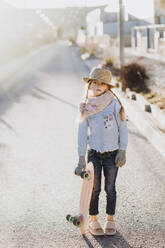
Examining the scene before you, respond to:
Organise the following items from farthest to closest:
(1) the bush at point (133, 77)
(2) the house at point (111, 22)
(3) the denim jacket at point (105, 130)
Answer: (2) the house at point (111, 22) < (1) the bush at point (133, 77) < (3) the denim jacket at point (105, 130)

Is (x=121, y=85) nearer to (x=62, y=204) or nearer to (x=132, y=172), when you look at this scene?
(x=132, y=172)

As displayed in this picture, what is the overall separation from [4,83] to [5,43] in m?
22.4

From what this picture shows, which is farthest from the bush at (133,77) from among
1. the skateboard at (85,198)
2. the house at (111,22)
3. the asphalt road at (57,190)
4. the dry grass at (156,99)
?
the house at (111,22)

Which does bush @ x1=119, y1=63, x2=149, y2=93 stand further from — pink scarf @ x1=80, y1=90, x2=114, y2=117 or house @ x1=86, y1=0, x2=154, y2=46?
house @ x1=86, y1=0, x2=154, y2=46

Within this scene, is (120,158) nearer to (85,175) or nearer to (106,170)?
(106,170)

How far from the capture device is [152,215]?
461cm

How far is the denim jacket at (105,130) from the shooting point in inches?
158

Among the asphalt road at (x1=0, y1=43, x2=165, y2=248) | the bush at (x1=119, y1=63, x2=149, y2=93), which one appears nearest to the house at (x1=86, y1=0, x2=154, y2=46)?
the bush at (x1=119, y1=63, x2=149, y2=93)

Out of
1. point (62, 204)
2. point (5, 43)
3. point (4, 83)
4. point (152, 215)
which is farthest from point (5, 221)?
point (5, 43)

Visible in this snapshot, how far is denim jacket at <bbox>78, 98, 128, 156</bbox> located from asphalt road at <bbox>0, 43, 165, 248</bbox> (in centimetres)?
90

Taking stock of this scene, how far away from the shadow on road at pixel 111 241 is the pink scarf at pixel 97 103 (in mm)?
1237

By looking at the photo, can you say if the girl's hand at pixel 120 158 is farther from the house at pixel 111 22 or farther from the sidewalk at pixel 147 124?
the house at pixel 111 22

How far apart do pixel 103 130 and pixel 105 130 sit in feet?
0.06

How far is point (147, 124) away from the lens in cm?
828
